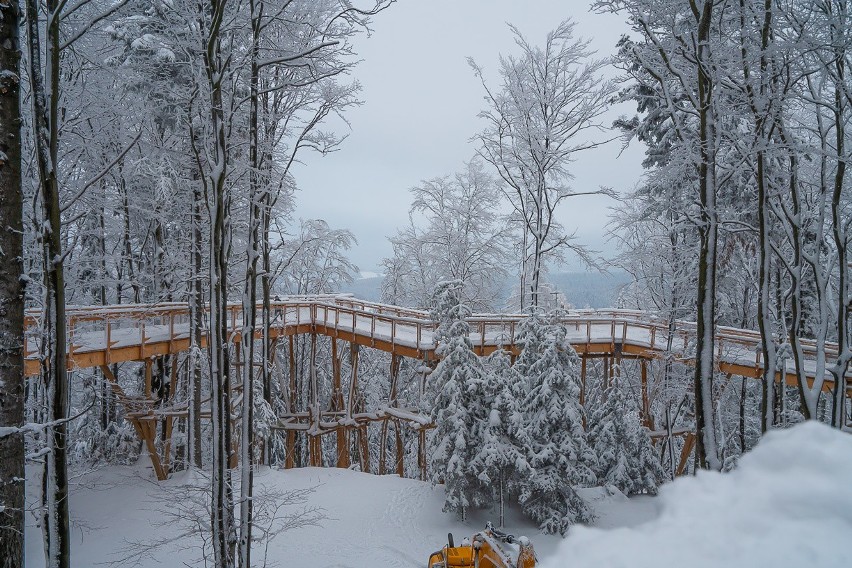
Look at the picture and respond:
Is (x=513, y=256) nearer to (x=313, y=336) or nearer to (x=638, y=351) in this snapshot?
(x=638, y=351)

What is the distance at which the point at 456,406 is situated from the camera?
441 inches

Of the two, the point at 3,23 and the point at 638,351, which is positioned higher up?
the point at 3,23

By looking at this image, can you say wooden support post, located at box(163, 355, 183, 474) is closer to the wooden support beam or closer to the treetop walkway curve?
the treetop walkway curve

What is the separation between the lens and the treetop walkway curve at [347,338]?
11852 millimetres

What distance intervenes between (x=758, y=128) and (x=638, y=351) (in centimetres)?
973

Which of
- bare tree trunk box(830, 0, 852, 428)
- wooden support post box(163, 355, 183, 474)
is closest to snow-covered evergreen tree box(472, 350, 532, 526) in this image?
bare tree trunk box(830, 0, 852, 428)

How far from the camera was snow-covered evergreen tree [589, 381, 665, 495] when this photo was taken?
12.7m

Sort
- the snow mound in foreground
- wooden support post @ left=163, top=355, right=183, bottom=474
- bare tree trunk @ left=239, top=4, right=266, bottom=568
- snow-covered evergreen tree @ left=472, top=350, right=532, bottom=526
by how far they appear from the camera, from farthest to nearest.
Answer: wooden support post @ left=163, top=355, right=183, bottom=474, snow-covered evergreen tree @ left=472, top=350, right=532, bottom=526, bare tree trunk @ left=239, top=4, right=266, bottom=568, the snow mound in foreground

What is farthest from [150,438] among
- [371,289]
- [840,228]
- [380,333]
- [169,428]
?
[371,289]

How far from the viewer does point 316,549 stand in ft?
33.7

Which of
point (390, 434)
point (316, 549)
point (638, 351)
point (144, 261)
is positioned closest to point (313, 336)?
point (144, 261)

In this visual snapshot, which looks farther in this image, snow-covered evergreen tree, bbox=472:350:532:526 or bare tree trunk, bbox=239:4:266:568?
snow-covered evergreen tree, bbox=472:350:532:526

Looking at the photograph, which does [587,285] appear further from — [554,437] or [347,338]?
[554,437]

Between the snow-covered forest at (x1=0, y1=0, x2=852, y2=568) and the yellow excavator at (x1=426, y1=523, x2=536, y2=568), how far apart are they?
2.46 meters
